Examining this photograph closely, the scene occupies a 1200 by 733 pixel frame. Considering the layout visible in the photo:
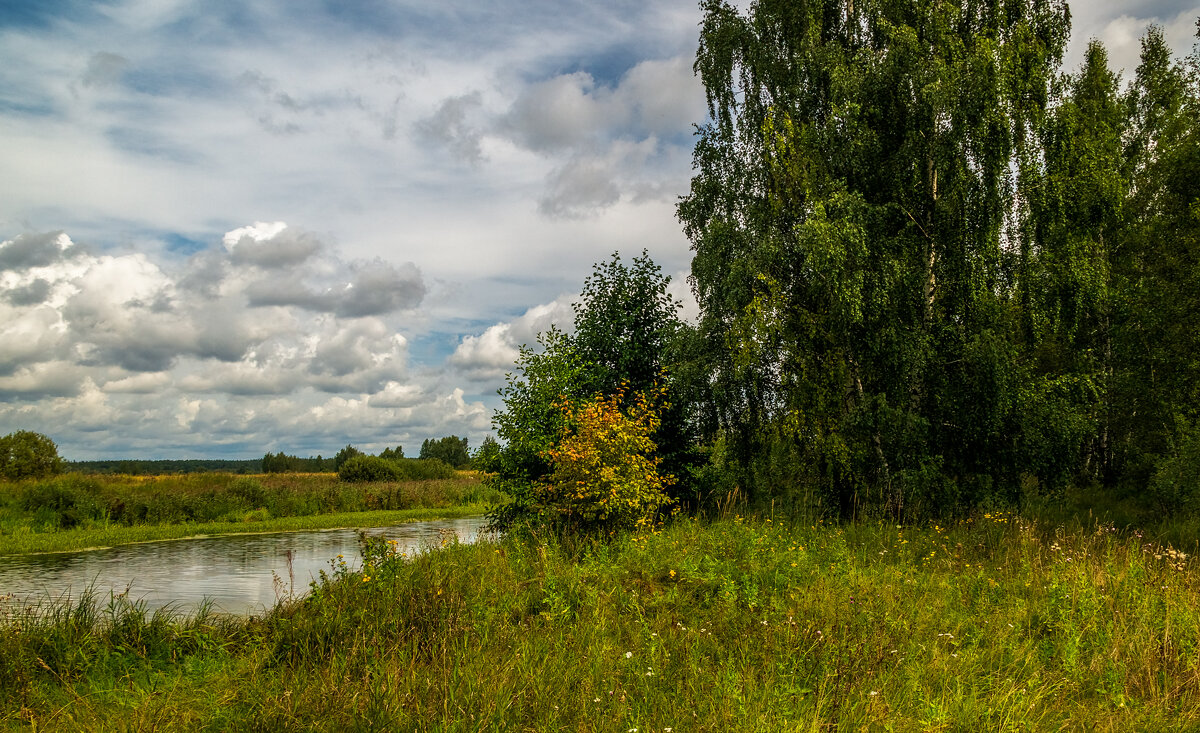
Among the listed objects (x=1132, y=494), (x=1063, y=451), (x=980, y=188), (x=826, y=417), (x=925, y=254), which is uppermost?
(x=980, y=188)

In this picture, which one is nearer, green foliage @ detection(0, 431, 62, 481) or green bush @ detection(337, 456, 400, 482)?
green foliage @ detection(0, 431, 62, 481)

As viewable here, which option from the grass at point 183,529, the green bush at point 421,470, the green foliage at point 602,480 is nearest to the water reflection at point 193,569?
the grass at point 183,529

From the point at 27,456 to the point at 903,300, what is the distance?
129 feet

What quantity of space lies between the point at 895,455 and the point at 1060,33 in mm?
9670

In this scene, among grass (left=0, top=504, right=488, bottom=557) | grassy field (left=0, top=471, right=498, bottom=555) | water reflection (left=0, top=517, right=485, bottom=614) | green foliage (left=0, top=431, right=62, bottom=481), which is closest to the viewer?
water reflection (left=0, top=517, right=485, bottom=614)

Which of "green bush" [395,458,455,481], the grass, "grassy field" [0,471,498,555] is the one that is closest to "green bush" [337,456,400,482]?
"green bush" [395,458,455,481]

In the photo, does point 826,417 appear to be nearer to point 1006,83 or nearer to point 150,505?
point 1006,83

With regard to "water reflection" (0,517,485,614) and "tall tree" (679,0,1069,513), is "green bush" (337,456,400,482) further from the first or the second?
"tall tree" (679,0,1069,513)

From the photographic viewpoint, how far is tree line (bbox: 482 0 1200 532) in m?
12.8

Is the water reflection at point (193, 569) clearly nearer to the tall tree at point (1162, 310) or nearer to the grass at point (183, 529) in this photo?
the grass at point (183, 529)

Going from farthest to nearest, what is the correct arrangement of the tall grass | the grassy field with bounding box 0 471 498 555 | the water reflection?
the tall grass
the grassy field with bounding box 0 471 498 555
the water reflection

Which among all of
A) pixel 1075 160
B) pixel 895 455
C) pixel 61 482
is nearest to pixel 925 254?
pixel 1075 160

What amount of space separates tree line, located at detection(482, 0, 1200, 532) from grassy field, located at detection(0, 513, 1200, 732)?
152 inches

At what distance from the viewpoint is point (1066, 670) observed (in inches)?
219
